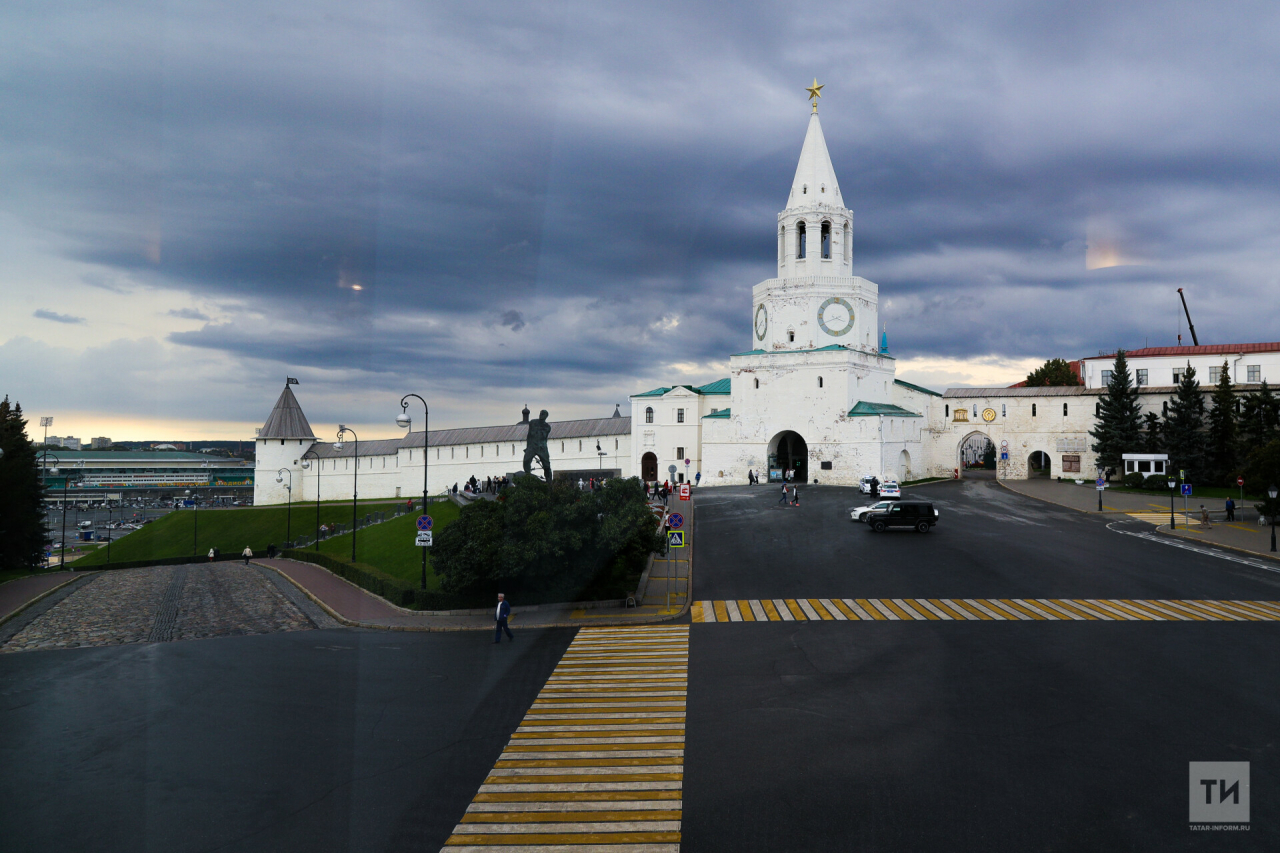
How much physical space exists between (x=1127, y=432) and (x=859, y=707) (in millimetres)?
55639

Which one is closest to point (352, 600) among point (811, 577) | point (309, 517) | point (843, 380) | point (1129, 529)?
point (811, 577)

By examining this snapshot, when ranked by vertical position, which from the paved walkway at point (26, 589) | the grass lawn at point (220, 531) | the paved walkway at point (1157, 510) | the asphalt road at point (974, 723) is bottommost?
the grass lawn at point (220, 531)

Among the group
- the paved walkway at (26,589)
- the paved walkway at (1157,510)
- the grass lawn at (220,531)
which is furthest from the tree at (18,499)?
the paved walkway at (1157,510)

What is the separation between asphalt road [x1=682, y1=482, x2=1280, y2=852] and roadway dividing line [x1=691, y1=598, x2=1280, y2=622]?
2.00 ft

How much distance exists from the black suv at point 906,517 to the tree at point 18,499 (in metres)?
40.1

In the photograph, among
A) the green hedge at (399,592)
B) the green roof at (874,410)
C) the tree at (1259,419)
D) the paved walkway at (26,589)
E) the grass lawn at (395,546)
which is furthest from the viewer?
the green roof at (874,410)

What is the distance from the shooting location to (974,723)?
36.2ft

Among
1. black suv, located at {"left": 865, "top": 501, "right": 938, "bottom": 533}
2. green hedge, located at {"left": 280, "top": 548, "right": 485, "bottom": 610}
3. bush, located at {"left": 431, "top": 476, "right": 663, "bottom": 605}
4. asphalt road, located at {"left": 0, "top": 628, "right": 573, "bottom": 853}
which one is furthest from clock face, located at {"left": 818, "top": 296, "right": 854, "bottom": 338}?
asphalt road, located at {"left": 0, "top": 628, "right": 573, "bottom": 853}

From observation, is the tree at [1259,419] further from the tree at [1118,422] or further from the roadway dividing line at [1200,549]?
the roadway dividing line at [1200,549]

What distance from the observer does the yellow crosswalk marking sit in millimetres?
18125

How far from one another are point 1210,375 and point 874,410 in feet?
101

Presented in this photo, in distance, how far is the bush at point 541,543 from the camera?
20.5 m

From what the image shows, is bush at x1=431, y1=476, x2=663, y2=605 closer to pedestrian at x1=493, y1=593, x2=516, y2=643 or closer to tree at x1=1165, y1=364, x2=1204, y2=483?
pedestrian at x1=493, y1=593, x2=516, y2=643

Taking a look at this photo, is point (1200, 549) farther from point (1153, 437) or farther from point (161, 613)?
point (161, 613)
